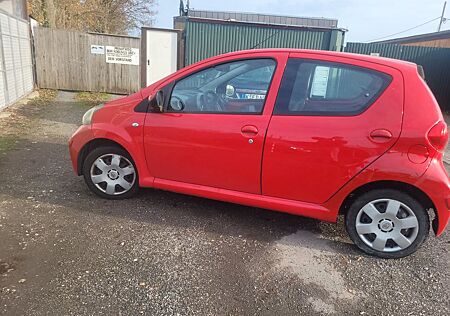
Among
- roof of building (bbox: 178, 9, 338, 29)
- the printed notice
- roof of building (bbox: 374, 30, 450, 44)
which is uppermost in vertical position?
roof of building (bbox: 178, 9, 338, 29)

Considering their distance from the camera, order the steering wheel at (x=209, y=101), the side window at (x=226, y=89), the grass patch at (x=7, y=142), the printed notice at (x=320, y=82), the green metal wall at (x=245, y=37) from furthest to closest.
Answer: the green metal wall at (x=245, y=37), the grass patch at (x=7, y=142), the steering wheel at (x=209, y=101), the side window at (x=226, y=89), the printed notice at (x=320, y=82)

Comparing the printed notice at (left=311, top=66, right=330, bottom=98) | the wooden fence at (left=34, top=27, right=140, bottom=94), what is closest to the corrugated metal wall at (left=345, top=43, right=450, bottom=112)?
the wooden fence at (left=34, top=27, right=140, bottom=94)

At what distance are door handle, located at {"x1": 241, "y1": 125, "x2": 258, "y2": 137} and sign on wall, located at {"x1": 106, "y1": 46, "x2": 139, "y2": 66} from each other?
10.9 meters

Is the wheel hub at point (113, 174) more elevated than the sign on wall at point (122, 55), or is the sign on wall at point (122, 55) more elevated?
the sign on wall at point (122, 55)

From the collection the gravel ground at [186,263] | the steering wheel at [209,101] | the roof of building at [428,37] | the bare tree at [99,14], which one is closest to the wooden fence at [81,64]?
the bare tree at [99,14]

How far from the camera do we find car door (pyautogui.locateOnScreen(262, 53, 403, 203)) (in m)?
2.89

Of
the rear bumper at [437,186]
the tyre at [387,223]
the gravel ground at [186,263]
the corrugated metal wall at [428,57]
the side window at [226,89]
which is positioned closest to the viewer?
the gravel ground at [186,263]

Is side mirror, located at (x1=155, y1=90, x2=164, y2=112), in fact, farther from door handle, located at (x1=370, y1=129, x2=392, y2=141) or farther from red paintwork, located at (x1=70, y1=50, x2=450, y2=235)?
door handle, located at (x1=370, y1=129, x2=392, y2=141)

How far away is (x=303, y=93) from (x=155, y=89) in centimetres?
151

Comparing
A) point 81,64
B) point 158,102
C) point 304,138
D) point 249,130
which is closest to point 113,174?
point 158,102

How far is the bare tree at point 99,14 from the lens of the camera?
19.5 metres

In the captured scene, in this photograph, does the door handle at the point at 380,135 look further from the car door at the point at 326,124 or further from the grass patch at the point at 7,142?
the grass patch at the point at 7,142

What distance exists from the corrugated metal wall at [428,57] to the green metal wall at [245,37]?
6.15 feet

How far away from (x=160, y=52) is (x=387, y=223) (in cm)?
1092
